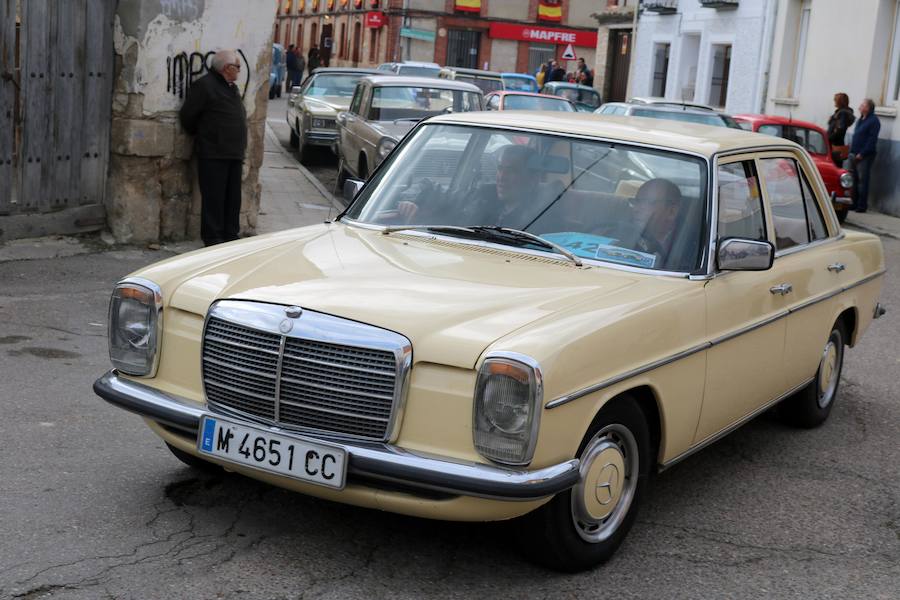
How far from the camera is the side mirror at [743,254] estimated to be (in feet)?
16.3

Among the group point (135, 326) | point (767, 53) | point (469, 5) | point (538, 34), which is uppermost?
point (469, 5)

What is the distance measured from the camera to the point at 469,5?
55.6m

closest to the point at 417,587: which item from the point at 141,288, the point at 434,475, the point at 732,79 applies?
the point at 434,475

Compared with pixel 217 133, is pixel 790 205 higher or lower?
higher

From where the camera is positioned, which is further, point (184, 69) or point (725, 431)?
point (184, 69)

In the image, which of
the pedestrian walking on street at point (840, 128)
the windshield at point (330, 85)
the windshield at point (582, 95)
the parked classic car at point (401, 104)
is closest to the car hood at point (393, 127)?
the parked classic car at point (401, 104)

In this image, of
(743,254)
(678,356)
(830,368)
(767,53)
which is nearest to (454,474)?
(678,356)

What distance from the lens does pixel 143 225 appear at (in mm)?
10906

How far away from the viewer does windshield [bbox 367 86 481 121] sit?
51.9ft

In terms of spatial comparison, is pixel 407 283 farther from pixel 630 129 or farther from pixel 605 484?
pixel 630 129

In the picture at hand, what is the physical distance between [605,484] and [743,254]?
120 centimetres

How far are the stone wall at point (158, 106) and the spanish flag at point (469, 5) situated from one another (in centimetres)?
4520

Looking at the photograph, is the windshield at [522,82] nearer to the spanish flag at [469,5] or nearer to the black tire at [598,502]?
the spanish flag at [469,5]

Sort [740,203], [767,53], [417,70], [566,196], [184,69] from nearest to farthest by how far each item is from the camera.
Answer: [566,196]
[740,203]
[184,69]
[767,53]
[417,70]
